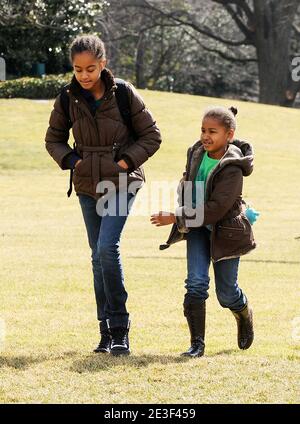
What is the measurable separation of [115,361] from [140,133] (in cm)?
137

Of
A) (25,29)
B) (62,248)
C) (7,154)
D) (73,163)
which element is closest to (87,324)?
(73,163)

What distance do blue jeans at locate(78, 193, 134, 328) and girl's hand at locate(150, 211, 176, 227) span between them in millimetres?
306

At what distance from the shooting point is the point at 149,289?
404 inches

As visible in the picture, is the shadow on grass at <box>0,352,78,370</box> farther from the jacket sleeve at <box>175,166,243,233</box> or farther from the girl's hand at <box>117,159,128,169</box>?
the girl's hand at <box>117,159,128,169</box>

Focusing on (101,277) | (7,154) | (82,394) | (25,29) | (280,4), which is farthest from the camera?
(280,4)

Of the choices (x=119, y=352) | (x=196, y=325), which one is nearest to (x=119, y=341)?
(x=119, y=352)

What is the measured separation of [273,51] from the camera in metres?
45.0

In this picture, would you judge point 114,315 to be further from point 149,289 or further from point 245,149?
point 149,289

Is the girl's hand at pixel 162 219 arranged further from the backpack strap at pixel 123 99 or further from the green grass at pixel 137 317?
the green grass at pixel 137 317

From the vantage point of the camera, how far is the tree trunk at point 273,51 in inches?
1742

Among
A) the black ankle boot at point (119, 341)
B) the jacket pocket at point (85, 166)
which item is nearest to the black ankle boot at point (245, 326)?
the black ankle boot at point (119, 341)

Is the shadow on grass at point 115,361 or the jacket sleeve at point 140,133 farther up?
the jacket sleeve at point 140,133

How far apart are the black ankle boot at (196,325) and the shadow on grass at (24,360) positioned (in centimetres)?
73

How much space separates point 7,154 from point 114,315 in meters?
20.3
